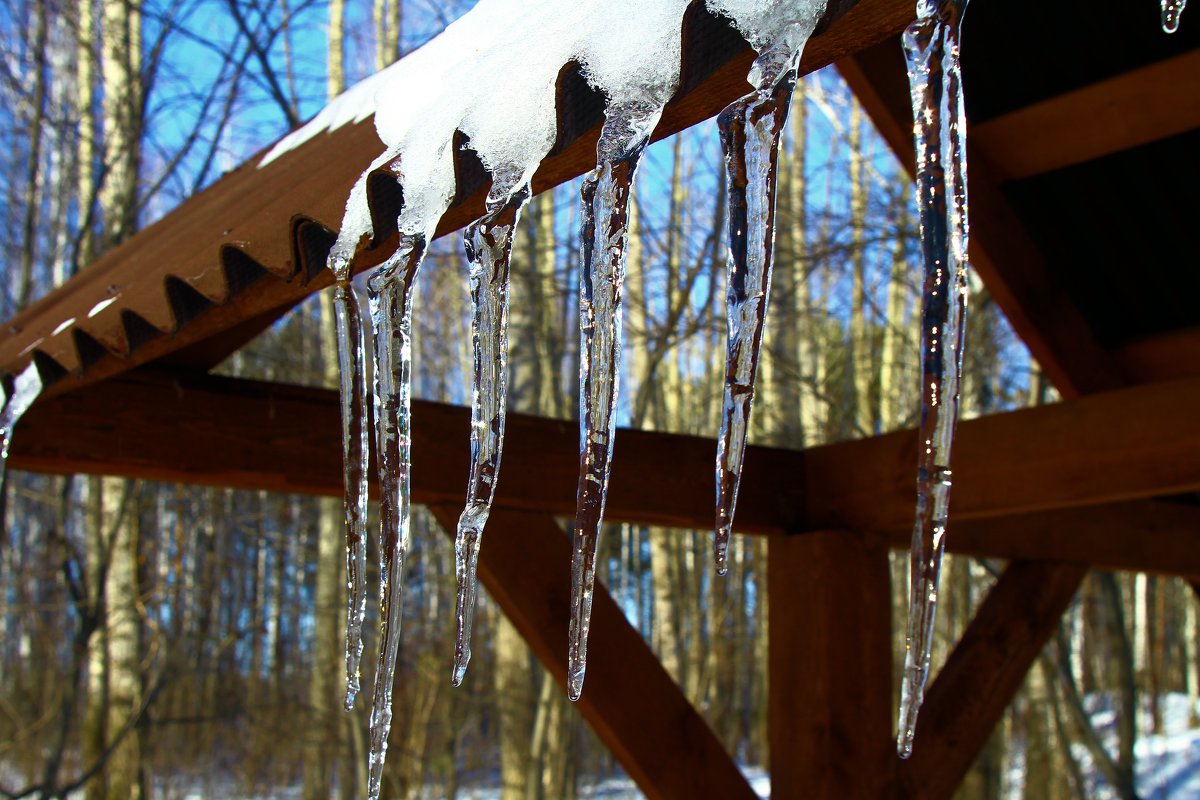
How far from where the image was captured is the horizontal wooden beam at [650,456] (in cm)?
230

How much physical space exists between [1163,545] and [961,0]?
113 inches

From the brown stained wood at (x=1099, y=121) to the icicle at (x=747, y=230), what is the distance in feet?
5.70

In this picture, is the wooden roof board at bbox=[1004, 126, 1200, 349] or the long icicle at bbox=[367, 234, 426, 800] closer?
the long icicle at bbox=[367, 234, 426, 800]

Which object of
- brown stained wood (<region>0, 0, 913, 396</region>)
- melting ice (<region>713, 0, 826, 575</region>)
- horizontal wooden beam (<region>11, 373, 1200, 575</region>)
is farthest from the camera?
horizontal wooden beam (<region>11, 373, 1200, 575</region>)

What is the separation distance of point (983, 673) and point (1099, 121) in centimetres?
123

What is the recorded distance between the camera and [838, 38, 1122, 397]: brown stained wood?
94.7 inches

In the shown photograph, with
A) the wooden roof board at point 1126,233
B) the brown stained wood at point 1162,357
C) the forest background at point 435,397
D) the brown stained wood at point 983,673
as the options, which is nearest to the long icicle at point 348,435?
the brown stained wood at point 983,673

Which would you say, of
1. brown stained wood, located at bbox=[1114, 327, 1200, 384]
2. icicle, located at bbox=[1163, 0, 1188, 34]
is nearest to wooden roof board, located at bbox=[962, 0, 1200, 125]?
brown stained wood, located at bbox=[1114, 327, 1200, 384]

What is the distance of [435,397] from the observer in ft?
42.0

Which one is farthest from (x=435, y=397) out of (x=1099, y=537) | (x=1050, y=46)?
(x=1050, y=46)

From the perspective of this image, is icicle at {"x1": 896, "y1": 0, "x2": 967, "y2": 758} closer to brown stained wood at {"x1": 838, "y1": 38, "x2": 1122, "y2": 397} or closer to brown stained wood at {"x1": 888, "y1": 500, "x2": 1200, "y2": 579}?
brown stained wood at {"x1": 838, "y1": 38, "x2": 1122, "y2": 397}

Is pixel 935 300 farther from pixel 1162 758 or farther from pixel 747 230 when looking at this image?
pixel 1162 758

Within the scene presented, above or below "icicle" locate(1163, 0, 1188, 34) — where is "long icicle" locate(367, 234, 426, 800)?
below

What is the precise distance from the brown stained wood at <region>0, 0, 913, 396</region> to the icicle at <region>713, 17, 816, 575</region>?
0.03 metres
